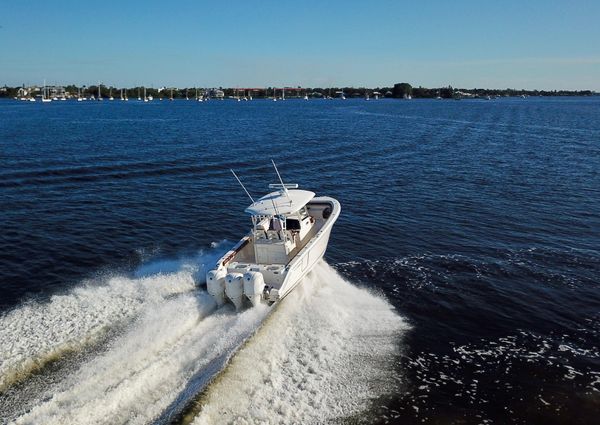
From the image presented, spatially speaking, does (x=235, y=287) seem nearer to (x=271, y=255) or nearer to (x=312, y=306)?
(x=312, y=306)

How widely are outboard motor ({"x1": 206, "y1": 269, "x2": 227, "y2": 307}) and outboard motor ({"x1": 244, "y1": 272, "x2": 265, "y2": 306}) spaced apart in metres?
0.86

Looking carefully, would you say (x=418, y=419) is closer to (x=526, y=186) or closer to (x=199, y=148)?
(x=526, y=186)

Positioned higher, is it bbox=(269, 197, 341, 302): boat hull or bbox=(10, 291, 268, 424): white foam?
bbox=(269, 197, 341, 302): boat hull

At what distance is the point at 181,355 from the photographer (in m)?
13.6

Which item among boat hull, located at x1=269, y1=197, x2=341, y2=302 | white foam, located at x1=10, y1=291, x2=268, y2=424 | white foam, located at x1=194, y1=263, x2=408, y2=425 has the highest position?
boat hull, located at x1=269, y1=197, x2=341, y2=302

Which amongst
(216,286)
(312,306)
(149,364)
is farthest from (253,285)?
(149,364)

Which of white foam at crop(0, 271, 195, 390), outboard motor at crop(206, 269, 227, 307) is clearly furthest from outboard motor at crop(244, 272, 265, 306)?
white foam at crop(0, 271, 195, 390)

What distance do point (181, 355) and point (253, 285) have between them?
10.9 ft

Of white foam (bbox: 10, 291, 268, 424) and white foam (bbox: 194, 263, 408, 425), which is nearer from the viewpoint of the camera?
white foam (bbox: 10, 291, 268, 424)

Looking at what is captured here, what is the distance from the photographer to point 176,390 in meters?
12.2

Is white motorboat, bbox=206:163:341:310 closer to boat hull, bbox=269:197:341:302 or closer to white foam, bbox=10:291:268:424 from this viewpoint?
boat hull, bbox=269:197:341:302

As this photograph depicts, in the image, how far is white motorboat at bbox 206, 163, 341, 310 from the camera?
1619cm

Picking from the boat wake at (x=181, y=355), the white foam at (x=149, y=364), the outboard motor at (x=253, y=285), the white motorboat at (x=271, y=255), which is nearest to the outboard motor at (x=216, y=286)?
the white motorboat at (x=271, y=255)

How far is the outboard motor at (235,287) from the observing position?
52.5 ft
